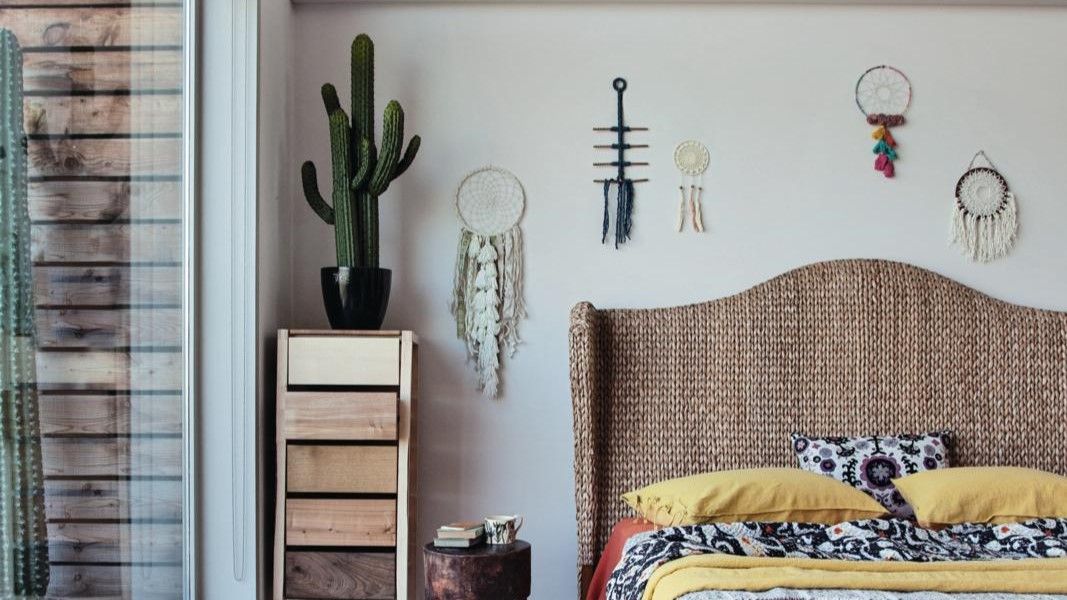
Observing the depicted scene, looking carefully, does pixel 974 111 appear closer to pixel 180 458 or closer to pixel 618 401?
pixel 618 401

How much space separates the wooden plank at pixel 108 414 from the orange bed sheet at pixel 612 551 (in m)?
1.25

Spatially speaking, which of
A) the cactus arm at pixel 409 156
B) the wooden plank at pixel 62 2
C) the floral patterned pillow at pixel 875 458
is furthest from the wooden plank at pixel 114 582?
the floral patterned pillow at pixel 875 458

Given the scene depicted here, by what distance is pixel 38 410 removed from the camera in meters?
2.05

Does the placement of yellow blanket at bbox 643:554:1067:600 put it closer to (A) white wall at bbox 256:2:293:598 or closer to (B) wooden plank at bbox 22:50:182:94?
(A) white wall at bbox 256:2:293:598

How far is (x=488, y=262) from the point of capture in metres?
3.62

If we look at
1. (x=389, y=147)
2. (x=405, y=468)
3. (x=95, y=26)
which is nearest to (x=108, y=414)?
(x=95, y=26)

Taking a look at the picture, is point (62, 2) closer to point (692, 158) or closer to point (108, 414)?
point (108, 414)

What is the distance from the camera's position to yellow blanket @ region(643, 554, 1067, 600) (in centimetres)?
223

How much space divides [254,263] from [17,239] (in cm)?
121

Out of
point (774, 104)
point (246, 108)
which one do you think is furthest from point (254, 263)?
point (774, 104)

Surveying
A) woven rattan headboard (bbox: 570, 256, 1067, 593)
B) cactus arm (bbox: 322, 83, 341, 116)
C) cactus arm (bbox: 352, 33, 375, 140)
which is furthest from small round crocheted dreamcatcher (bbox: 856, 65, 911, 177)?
cactus arm (bbox: 322, 83, 341, 116)

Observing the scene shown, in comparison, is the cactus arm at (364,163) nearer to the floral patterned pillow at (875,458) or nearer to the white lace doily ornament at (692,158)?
the white lace doily ornament at (692,158)

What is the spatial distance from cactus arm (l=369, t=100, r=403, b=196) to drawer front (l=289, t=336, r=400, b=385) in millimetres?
474

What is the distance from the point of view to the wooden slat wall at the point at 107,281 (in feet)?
6.92
